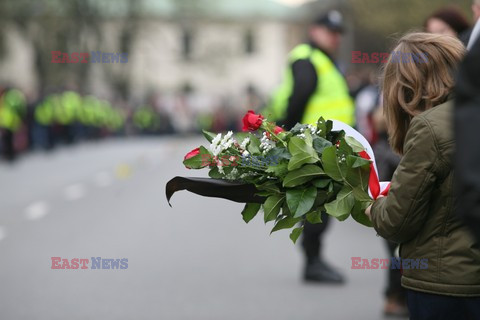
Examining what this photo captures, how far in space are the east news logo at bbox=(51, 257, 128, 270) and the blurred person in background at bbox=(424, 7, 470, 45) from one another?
12.3ft

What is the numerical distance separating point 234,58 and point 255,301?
74.8 metres

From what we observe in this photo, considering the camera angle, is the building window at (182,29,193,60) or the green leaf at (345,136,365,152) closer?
the green leaf at (345,136,365,152)

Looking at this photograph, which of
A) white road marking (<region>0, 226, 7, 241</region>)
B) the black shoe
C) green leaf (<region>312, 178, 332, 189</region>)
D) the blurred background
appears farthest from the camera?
white road marking (<region>0, 226, 7, 241</region>)

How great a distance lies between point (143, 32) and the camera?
60719 millimetres

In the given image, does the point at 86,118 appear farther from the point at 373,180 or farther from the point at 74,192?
the point at 373,180

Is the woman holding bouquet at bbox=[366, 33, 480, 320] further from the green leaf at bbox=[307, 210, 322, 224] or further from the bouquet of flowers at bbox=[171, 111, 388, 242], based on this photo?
the green leaf at bbox=[307, 210, 322, 224]

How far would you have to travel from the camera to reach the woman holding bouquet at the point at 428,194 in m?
3.22

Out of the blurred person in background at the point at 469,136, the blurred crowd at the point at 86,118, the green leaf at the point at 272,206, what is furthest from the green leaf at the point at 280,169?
the blurred crowd at the point at 86,118

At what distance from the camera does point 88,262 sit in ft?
29.6

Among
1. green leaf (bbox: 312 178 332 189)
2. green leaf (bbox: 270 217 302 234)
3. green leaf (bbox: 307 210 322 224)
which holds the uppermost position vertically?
green leaf (bbox: 312 178 332 189)

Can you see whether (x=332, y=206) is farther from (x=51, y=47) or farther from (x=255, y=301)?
(x=51, y=47)

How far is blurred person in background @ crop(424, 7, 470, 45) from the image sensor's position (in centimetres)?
626

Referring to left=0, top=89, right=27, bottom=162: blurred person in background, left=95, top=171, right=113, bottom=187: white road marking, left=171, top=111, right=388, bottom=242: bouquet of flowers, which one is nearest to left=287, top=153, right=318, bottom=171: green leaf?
left=171, top=111, right=388, bottom=242: bouquet of flowers

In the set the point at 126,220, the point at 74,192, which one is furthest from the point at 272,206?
the point at 74,192
